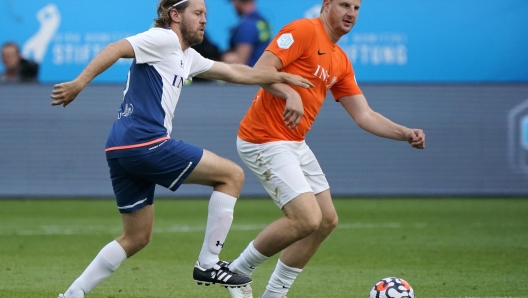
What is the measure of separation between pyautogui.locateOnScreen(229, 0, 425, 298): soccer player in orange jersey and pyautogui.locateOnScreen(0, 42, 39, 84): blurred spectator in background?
422 inches

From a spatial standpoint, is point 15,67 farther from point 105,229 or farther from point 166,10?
point 166,10

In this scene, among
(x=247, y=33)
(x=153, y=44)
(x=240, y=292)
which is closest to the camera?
(x=153, y=44)

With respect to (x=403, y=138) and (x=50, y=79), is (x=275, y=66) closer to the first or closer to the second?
(x=403, y=138)

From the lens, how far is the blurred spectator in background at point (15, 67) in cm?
1717

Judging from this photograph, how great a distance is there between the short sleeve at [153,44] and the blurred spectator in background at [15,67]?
11119 mm

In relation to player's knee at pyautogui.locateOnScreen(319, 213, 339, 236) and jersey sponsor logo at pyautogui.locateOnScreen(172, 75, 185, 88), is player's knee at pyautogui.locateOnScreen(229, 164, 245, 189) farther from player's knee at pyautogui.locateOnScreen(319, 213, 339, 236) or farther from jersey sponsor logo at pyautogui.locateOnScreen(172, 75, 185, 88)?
player's knee at pyautogui.locateOnScreen(319, 213, 339, 236)

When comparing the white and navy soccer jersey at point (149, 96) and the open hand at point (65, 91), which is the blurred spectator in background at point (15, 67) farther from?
the open hand at point (65, 91)

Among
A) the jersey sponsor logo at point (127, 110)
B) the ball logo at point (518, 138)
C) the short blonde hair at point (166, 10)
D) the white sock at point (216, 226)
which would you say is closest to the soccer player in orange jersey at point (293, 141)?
the white sock at point (216, 226)

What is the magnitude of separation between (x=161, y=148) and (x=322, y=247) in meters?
5.32

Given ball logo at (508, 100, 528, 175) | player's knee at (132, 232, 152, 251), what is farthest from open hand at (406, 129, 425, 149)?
ball logo at (508, 100, 528, 175)

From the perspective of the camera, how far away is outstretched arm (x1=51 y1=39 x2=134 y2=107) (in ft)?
19.7

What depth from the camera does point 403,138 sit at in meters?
7.66

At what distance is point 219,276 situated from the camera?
22.4ft

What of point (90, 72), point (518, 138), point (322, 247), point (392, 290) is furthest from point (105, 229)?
point (518, 138)
